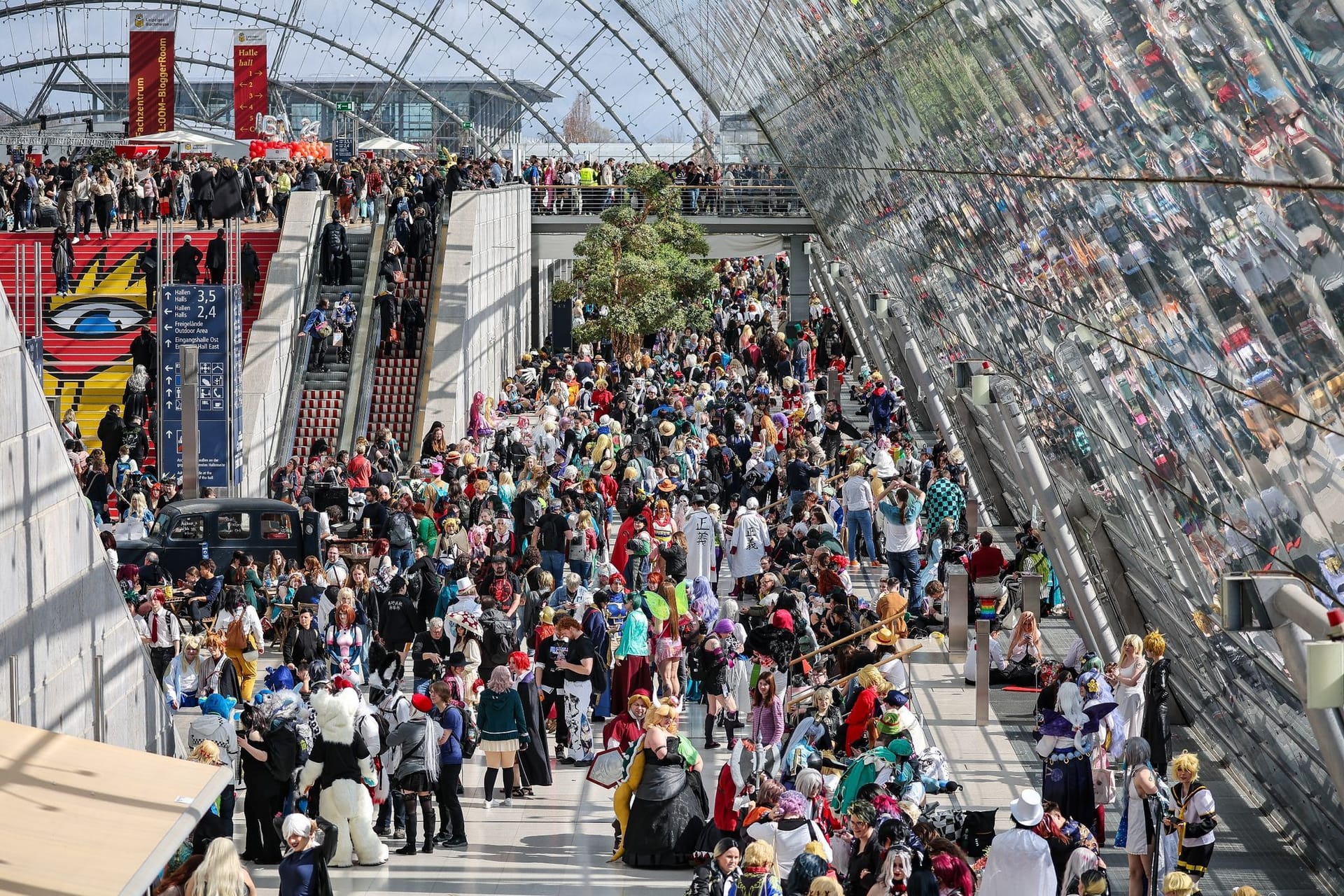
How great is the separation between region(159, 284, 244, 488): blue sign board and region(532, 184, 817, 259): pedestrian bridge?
20603 mm

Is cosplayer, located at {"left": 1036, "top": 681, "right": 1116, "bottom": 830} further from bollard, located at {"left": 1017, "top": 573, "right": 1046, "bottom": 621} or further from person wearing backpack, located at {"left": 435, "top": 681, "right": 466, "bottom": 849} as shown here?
person wearing backpack, located at {"left": 435, "top": 681, "right": 466, "bottom": 849}

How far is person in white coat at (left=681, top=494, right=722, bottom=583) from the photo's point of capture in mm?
17672

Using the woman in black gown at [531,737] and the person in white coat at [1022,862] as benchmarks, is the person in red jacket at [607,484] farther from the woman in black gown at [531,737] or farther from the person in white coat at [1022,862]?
the person in white coat at [1022,862]

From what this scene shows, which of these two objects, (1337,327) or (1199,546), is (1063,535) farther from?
(1337,327)

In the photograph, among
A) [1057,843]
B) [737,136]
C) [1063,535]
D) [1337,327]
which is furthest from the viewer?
[737,136]

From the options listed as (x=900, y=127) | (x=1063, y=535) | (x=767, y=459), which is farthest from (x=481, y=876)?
(x=767, y=459)

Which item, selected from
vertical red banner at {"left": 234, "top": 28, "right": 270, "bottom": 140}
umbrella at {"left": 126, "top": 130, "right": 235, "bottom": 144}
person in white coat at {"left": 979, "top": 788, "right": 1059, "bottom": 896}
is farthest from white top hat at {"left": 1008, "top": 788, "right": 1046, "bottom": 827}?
vertical red banner at {"left": 234, "top": 28, "right": 270, "bottom": 140}

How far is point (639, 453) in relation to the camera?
22.6 meters

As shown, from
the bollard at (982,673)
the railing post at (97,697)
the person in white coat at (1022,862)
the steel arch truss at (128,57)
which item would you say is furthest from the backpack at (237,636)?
the steel arch truss at (128,57)

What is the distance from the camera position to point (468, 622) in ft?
43.1

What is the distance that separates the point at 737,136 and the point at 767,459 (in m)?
34.9

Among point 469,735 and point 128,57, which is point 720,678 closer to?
point 469,735

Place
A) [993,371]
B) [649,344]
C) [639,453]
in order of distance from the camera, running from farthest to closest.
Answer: [649,344] → [639,453] → [993,371]

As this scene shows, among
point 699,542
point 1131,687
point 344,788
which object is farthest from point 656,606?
point 1131,687
